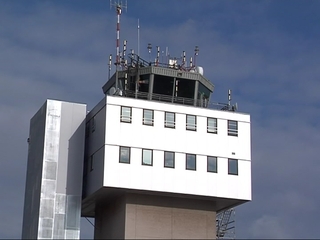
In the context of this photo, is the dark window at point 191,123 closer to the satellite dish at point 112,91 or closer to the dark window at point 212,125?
the dark window at point 212,125

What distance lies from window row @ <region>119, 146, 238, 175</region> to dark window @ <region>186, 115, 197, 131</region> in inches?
69.0

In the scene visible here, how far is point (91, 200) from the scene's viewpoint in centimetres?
4762

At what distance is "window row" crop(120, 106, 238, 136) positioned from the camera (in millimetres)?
45531

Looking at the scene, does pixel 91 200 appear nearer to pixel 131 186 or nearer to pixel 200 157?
pixel 131 186

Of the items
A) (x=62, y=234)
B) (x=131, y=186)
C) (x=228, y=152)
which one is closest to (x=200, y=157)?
(x=228, y=152)

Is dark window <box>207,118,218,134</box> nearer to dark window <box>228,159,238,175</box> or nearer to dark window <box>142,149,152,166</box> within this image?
dark window <box>228,159,238,175</box>

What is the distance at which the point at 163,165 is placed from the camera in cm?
4512

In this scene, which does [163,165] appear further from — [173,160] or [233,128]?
[233,128]

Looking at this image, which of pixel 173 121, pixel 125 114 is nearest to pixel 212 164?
pixel 173 121

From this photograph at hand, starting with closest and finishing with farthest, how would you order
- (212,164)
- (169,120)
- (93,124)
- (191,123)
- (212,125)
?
→ (212,164), (169,120), (191,123), (212,125), (93,124)

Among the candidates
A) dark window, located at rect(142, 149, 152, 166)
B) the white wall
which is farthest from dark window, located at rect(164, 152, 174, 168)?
dark window, located at rect(142, 149, 152, 166)

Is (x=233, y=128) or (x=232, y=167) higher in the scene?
(x=233, y=128)

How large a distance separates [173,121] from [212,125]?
2.56 m

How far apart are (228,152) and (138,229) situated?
7432 millimetres
